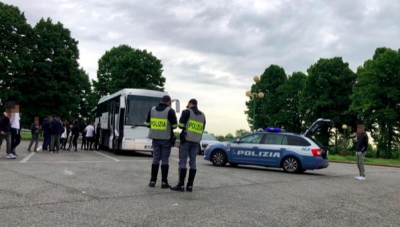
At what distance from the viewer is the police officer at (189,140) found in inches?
351

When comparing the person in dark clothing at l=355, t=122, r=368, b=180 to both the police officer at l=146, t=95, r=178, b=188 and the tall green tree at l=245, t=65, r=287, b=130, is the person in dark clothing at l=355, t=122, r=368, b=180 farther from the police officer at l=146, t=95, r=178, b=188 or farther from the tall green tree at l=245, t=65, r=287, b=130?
the tall green tree at l=245, t=65, r=287, b=130

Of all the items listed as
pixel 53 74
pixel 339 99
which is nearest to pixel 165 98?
pixel 53 74

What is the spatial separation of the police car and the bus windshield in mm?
4764

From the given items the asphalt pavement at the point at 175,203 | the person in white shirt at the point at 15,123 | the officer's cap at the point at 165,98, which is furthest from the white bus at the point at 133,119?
the officer's cap at the point at 165,98

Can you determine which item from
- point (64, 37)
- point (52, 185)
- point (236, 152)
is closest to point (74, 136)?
point (236, 152)

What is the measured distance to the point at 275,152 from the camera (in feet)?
51.9

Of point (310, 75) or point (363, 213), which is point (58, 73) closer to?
point (310, 75)

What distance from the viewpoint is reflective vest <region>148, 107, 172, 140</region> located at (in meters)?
8.94

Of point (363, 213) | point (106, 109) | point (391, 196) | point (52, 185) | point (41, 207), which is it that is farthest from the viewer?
point (106, 109)

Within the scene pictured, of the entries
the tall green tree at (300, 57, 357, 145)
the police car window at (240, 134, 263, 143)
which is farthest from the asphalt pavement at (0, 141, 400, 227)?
the tall green tree at (300, 57, 357, 145)

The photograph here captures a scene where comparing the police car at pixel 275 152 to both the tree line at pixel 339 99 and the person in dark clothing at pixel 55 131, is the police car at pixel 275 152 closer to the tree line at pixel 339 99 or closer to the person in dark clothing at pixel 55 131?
the person in dark clothing at pixel 55 131

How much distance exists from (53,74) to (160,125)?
125ft

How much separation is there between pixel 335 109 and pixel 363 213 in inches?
1992

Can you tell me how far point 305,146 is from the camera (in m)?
15.5
